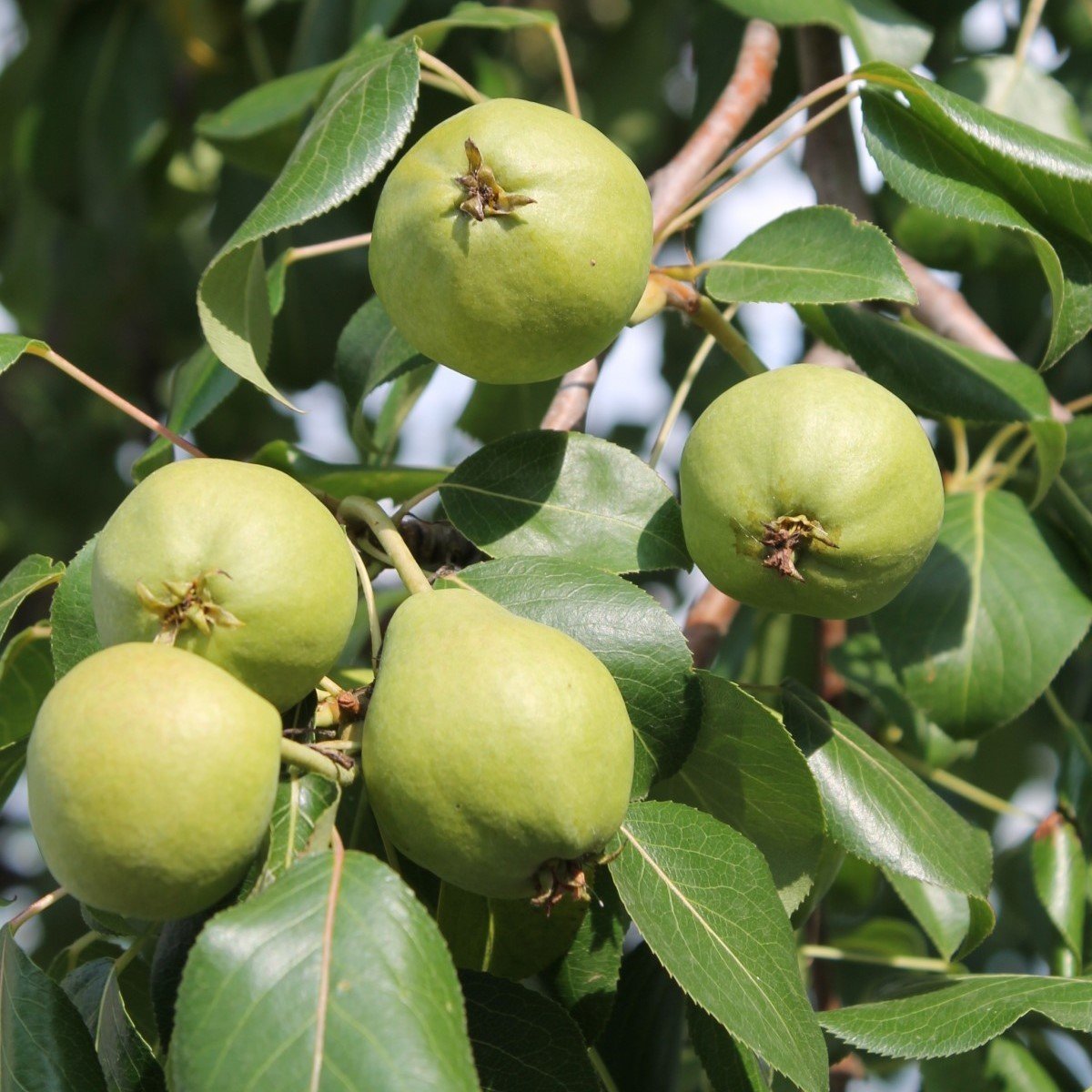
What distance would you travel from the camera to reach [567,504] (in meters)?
1.42

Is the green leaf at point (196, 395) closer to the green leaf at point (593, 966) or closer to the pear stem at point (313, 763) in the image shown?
the pear stem at point (313, 763)

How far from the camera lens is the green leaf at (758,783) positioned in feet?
4.17

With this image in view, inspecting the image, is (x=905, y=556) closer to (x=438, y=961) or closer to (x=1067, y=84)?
(x=438, y=961)

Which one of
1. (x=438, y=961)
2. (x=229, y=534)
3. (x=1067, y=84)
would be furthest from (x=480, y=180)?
(x=1067, y=84)

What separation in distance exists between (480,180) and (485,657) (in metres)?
0.43

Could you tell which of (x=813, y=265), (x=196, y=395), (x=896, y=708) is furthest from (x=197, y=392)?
(x=896, y=708)

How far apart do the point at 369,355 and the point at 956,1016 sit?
1109 millimetres

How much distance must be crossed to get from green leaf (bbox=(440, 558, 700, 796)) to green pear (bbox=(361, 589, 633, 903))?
0.56 ft

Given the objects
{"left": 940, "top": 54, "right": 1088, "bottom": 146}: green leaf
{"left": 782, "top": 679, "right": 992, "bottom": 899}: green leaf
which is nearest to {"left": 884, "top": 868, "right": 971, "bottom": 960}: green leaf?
{"left": 782, "top": 679, "right": 992, "bottom": 899}: green leaf

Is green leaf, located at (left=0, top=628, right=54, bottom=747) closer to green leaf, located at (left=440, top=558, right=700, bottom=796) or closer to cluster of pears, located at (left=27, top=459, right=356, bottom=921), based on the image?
cluster of pears, located at (left=27, top=459, right=356, bottom=921)

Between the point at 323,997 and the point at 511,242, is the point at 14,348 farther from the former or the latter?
the point at 323,997

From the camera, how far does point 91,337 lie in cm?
378

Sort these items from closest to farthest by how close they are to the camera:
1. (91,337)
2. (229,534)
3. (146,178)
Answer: (229,534) < (146,178) < (91,337)

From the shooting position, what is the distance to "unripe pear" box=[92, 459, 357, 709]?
1022 millimetres
